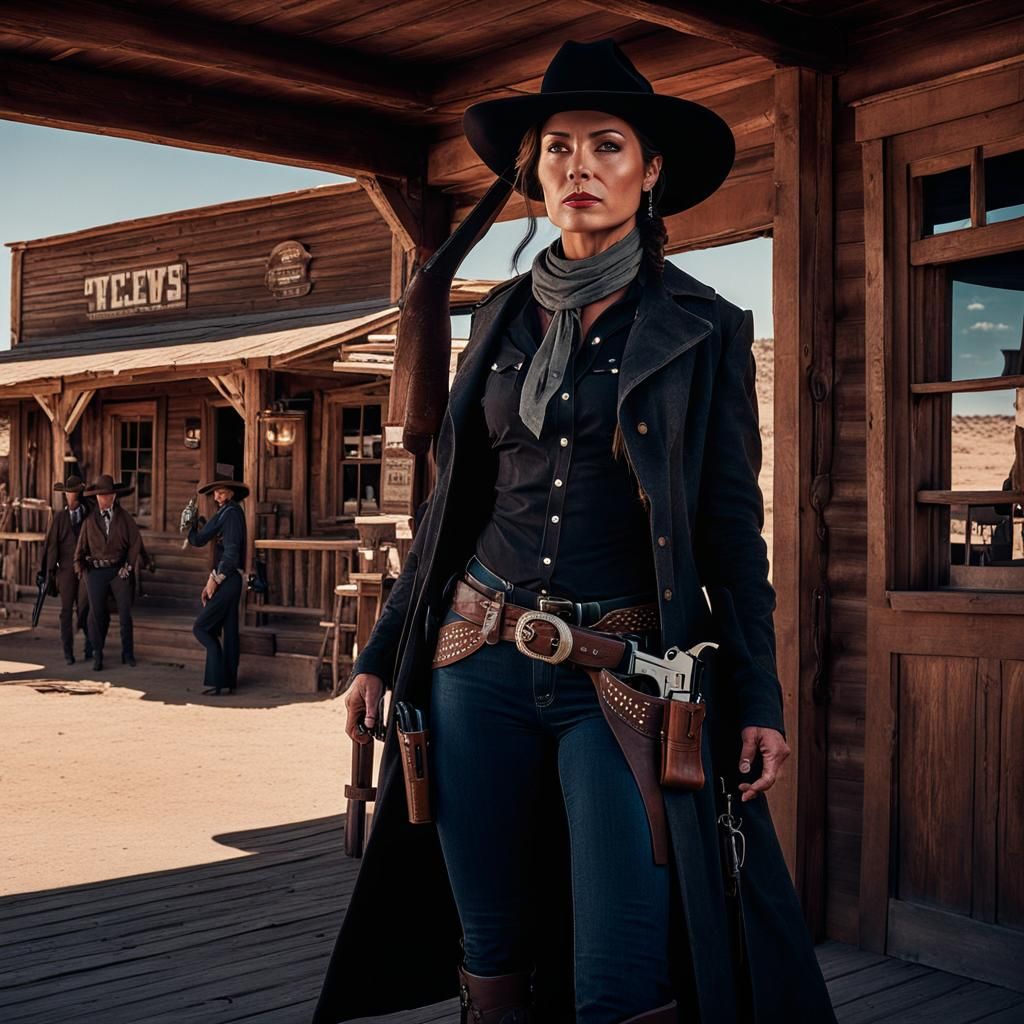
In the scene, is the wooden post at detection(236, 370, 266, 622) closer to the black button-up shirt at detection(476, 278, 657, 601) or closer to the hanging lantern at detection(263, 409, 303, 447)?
the hanging lantern at detection(263, 409, 303, 447)

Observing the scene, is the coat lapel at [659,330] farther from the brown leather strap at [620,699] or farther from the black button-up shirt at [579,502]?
the brown leather strap at [620,699]

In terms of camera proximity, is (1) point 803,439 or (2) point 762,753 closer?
(2) point 762,753

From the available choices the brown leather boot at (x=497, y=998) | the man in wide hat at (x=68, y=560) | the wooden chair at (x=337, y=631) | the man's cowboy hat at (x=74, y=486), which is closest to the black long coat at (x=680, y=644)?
the brown leather boot at (x=497, y=998)

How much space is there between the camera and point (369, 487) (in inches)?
598

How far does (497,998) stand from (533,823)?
31 centimetres

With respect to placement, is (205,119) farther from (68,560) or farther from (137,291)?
(137,291)

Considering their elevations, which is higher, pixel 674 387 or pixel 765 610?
pixel 674 387

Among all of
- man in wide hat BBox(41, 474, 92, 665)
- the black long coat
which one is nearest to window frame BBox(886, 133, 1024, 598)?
the black long coat

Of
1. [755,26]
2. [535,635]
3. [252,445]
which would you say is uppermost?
[755,26]

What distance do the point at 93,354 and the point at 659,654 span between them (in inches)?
648

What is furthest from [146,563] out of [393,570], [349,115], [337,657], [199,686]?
Result: [349,115]

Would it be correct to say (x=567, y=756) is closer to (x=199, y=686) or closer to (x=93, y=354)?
(x=199, y=686)

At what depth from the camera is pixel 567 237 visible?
2498 millimetres

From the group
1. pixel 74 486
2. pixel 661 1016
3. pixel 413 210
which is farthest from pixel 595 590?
pixel 74 486
